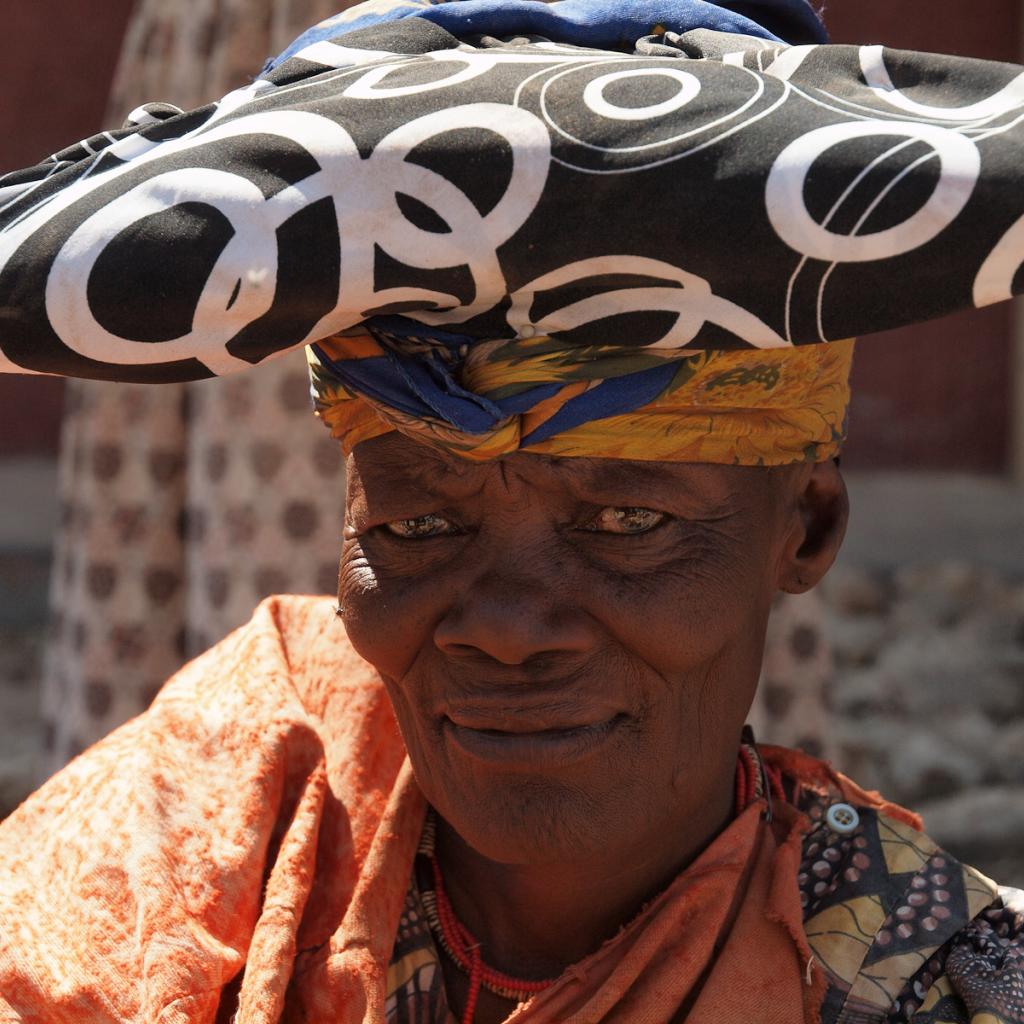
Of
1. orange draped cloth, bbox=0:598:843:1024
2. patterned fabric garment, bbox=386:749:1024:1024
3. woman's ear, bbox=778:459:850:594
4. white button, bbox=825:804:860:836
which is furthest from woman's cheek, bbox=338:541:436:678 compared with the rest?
white button, bbox=825:804:860:836

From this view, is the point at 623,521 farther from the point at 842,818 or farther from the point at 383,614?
the point at 842,818

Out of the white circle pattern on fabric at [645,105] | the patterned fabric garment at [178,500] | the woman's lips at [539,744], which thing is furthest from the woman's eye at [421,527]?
the patterned fabric garment at [178,500]

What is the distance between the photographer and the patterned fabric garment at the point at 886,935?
189 centimetres

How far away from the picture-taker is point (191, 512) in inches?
159

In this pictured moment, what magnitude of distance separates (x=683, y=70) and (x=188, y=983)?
3.78 ft

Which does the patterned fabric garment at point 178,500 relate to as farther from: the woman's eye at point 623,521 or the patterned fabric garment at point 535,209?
the patterned fabric garment at point 535,209

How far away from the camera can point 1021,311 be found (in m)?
6.84

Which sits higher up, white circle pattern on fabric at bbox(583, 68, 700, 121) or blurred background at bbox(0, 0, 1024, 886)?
white circle pattern on fabric at bbox(583, 68, 700, 121)

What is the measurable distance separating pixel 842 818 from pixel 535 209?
946 millimetres

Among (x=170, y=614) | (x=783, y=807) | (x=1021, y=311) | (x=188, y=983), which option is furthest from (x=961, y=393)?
(x=188, y=983)

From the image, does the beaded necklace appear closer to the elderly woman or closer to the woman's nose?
the elderly woman

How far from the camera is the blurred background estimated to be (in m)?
3.88

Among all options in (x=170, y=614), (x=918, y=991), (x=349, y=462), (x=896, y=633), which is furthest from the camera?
(x=896, y=633)

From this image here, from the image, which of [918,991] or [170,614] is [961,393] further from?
[918,991]
